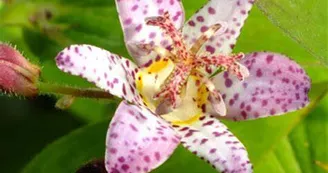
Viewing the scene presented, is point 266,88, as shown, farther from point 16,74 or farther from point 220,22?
point 16,74

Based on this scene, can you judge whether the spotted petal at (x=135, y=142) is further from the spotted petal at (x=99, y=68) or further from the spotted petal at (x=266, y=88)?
the spotted petal at (x=266, y=88)

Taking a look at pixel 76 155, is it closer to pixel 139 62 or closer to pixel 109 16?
pixel 139 62

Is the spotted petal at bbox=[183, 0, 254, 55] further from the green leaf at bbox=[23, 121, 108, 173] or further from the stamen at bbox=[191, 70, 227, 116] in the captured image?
the green leaf at bbox=[23, 121, 108, 173]

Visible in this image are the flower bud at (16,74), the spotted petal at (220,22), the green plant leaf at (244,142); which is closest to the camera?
the flower bud at (16,74)

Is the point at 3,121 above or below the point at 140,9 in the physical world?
below

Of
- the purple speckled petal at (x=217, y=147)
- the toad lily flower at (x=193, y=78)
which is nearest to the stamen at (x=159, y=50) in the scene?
the toad lily flower at (x=193, y=78)

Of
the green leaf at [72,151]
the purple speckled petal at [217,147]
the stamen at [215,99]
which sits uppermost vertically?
the stamen at [215,99]

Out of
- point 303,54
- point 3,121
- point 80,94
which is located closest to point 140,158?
point 80,94
